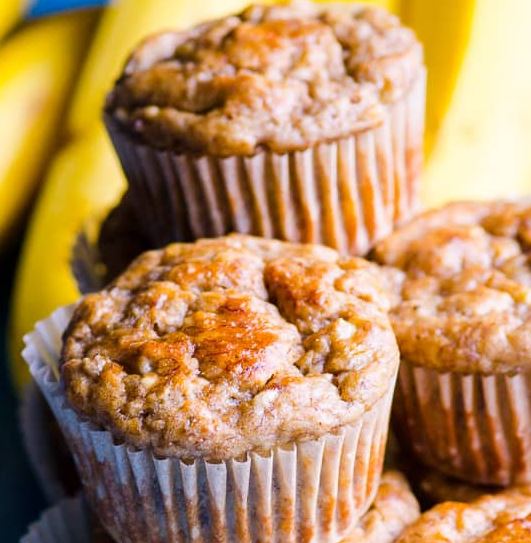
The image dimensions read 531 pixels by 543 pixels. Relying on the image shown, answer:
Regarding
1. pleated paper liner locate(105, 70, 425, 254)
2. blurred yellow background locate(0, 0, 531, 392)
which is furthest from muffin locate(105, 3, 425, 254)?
blurred yellow background locate(0, 0, 531, 392)

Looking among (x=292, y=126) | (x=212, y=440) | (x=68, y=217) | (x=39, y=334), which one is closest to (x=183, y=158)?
(x=292, y=126)

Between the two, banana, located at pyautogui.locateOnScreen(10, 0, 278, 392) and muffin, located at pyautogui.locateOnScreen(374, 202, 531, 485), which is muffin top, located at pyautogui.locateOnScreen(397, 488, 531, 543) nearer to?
muffin, located at pyautogui.locateOnScreen(374, 202, 531, 485)

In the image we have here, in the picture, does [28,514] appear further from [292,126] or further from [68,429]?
[292,126]

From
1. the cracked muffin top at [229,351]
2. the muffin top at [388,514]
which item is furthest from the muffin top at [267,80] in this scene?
the muffin top at [388,514]

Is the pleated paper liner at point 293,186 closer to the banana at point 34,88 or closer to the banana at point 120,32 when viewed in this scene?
the banana at point 120,32

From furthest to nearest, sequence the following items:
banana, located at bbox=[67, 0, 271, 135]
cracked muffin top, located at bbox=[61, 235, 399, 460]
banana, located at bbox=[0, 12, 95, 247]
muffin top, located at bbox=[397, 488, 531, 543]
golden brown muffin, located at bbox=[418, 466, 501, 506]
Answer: banana, located at bbox=[0, 12, 95, 247], banana, located at bbox=[67, 0, 271, 135], golden brown muffin, located at bbox=[418, 466, 501, 506], muffin top, located at bbox=[397, 488, 531, 543], cracked muffin top, located at bbox=[61, 235, 399, 460]

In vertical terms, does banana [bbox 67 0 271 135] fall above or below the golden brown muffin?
above

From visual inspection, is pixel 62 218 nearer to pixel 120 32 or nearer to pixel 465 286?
pixel 120 32

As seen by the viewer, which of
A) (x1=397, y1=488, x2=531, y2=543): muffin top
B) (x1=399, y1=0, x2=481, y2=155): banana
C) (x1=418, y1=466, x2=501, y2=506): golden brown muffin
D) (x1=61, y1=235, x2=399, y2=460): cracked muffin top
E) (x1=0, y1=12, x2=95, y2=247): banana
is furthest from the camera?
(x1=0, y1=12, x2=95, y2=247): banana

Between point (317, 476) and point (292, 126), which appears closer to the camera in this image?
point (317, 476)
